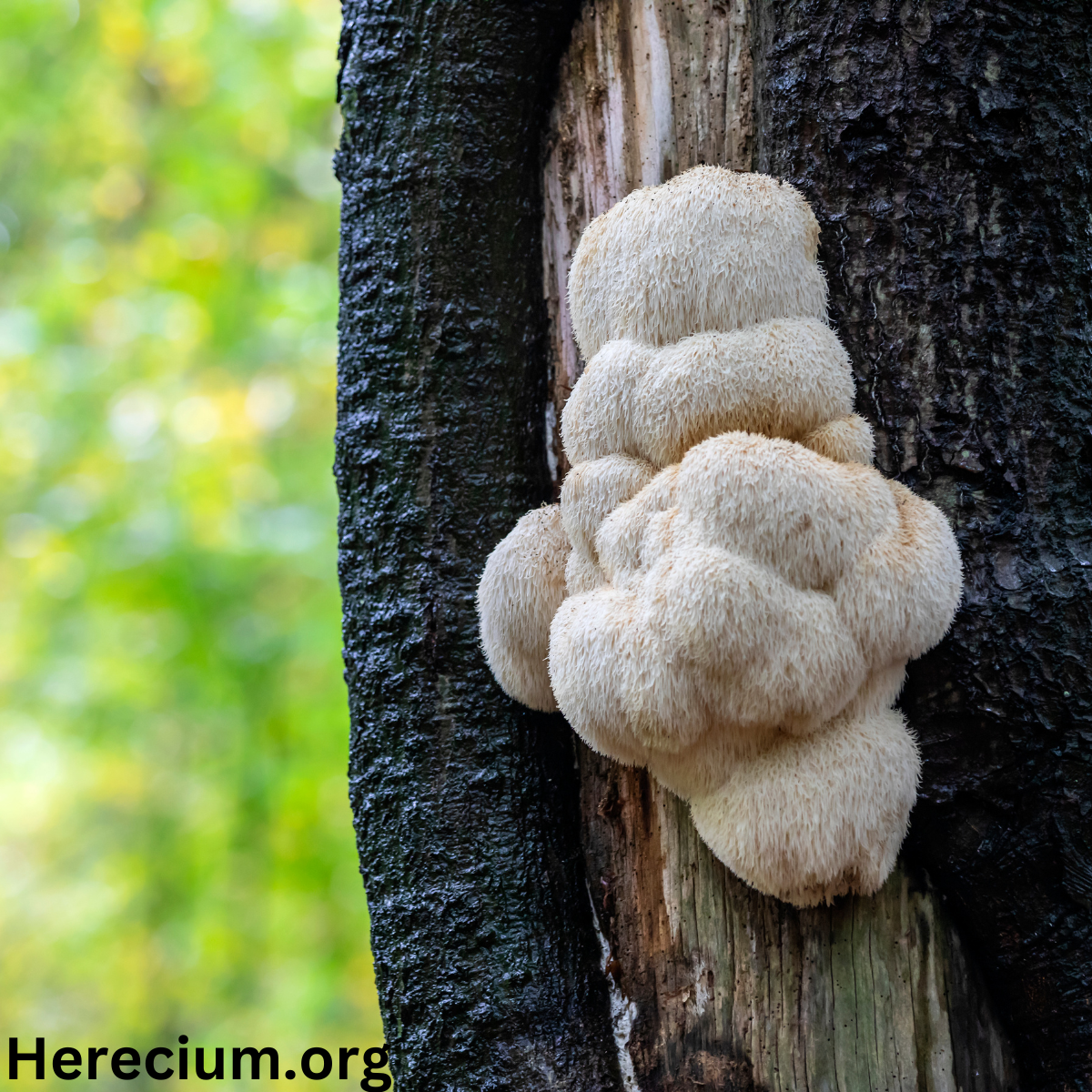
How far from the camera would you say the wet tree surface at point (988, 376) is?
114cm

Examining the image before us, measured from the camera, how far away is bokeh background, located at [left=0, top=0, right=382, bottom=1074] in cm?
530

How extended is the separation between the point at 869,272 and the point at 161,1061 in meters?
9.00

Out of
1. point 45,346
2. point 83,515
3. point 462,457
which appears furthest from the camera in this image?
point 45,346

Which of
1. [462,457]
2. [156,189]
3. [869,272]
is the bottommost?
[462,457]

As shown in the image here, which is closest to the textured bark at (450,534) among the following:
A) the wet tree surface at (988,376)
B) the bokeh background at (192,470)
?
the wet tree surface at (988,376)

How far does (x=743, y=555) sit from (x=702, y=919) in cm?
55

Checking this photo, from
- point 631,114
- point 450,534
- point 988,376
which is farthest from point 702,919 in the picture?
point 631,114

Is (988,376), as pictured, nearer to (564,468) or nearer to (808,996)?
(564,468)

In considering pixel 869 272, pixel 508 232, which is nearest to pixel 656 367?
pixel 869 272

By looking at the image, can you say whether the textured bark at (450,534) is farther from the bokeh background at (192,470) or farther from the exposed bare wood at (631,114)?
the bokeh background at (192,470)

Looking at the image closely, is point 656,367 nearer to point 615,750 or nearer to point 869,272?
point 869,272

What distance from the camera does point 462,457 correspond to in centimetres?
152

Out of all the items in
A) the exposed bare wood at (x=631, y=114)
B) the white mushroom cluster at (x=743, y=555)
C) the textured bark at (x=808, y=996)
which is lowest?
the textured bark at (x=808, y=996)

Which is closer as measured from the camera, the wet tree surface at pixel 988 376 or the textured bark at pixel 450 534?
the wet tree surface at pixel 988 376
